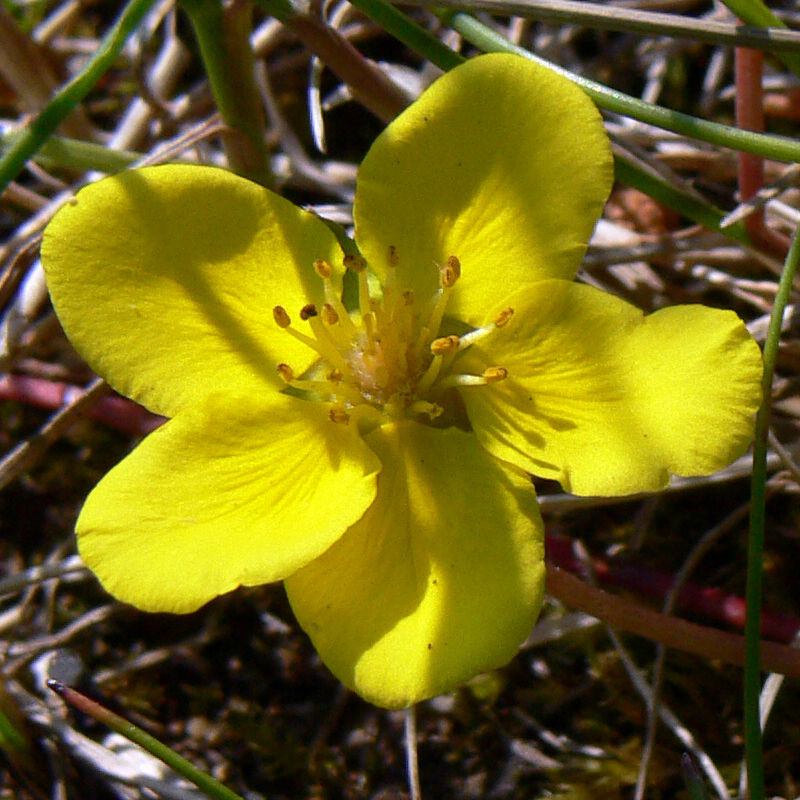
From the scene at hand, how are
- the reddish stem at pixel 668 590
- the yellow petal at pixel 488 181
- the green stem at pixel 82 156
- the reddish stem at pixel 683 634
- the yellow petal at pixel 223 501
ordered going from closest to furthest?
the yellow petal at pixel 223 501 < the yellow petal at pixel 488 181 < the reddish stem at pixel 683 634 < the reddish stem at pixel 668 590 < the green stem at pixel 82 156

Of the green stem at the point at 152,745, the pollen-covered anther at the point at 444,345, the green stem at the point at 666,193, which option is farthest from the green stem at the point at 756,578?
the green stem at the point at 152,745

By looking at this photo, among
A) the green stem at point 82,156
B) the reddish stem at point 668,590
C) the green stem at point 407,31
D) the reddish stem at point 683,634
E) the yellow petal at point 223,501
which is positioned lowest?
the reddish stem at point 668,590

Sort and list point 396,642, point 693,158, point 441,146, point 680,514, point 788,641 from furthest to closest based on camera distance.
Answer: point 693,158 → point 680,514 → point 788,641 → point 441,146 → point 396,642

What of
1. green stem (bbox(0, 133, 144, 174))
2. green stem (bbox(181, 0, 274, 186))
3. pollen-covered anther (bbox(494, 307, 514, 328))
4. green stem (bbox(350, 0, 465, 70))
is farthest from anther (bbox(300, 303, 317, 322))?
green stem (bbox(0, 133, 144, 174))

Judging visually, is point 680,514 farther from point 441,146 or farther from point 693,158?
point 441,146

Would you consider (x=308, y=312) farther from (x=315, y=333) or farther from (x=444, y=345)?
(x=444, y=345)

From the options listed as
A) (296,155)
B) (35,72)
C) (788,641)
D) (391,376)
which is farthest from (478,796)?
(35,72)

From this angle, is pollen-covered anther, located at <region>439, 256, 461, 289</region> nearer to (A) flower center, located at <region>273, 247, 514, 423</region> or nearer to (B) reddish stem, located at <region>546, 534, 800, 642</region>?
(A) flower center, located at <region>273, 247, 514, 423</region>

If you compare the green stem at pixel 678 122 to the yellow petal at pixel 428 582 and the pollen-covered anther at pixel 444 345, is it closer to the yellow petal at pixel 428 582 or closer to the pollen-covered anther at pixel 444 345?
the pollen-covered anther at pixel 444 345
